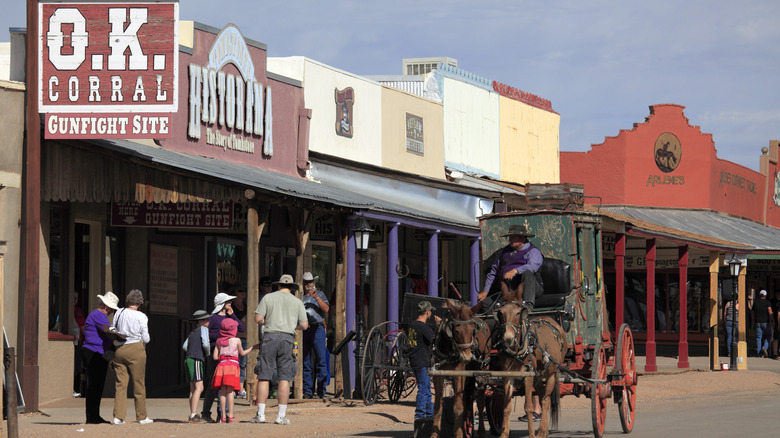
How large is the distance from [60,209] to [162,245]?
3092mm

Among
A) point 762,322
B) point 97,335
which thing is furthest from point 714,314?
point 97,335

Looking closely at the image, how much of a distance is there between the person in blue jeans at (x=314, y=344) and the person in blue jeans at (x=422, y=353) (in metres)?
3.70

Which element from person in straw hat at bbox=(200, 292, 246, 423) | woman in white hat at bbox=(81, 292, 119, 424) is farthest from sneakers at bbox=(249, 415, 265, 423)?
woman in white hat at bbox=(81, 292, 119, 424)

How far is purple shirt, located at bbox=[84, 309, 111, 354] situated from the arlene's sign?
5792mm

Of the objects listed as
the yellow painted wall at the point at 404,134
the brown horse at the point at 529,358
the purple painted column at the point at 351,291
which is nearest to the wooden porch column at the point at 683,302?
the yellow painted wall at the point at 404,134

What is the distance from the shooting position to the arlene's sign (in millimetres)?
21000

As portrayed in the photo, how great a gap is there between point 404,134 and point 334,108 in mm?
3436

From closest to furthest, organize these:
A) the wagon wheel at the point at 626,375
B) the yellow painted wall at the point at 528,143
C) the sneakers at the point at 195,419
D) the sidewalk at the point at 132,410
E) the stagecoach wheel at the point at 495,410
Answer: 1. the stagecoach wheel at the point at 495,410
2. the wagon wheel at the point at 626,375
3. the sneakers at the point at 195,419
4. the sidewalk at the point at 132,410
5. the yellow painted wall at the point at 528,143

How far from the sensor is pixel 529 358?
12.6m

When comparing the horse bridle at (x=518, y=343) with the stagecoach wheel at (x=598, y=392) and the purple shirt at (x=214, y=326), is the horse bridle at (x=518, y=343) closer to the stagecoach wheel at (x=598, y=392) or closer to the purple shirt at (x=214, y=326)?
the stagecoach wheel at (x=598, y=392)

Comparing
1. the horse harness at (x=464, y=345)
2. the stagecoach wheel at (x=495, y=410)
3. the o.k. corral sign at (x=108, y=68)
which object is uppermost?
the o.k. corral sign at (x=108, y=68)

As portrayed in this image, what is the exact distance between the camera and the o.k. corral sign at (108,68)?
17219 millimetres

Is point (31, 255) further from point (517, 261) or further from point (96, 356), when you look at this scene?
point (517, 261)

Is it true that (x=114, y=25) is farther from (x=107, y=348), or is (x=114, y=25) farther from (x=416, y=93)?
(x=416, y=93)
